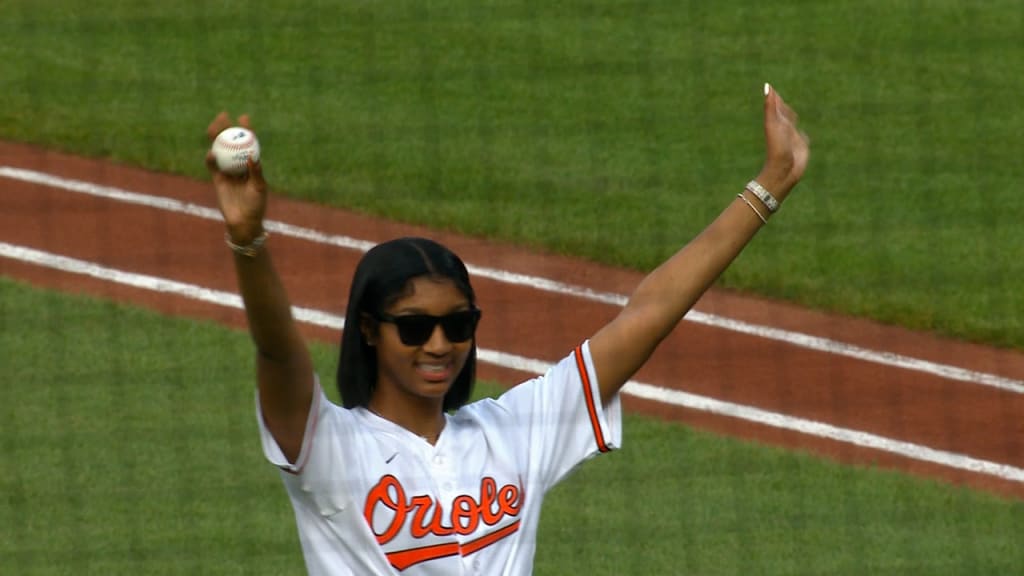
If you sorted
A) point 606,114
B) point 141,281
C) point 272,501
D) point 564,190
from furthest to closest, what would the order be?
point 606,114 < point 564,190 < point 141,281 < point 272,501

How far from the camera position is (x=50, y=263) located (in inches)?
339

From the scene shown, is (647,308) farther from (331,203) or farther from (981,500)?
(331,203)

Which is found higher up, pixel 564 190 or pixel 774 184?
pixel 774 184

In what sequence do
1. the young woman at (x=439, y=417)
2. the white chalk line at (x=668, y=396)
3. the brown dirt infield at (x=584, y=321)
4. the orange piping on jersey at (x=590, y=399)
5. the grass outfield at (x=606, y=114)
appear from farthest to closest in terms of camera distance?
the grass outfield at (x=606, y=114) → the brown dirt infield at (x=584, y=321) → the white chalk line at (x=668, y=396) → the orange piping on jersey at (x=590, y=399) → the young woman at (x=439, y=417)

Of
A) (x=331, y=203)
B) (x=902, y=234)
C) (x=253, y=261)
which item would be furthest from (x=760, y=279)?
(x=253, y=261)

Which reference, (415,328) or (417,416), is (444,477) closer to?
(417,416)

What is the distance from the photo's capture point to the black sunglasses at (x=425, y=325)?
10.8 feet

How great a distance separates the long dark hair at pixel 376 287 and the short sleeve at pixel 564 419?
8.8 inches

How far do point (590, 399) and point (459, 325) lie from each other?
11.7 inches

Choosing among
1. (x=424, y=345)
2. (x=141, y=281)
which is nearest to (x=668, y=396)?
(x=141, y=281)

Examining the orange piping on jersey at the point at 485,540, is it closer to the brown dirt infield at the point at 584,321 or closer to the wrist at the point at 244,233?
the wrist at the point at 244,233

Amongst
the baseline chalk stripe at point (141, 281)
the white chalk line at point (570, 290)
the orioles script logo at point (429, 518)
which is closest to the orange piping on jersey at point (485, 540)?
the orioles script logo at point (429, 518)

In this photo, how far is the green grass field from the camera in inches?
263

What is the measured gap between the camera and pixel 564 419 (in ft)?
11.3
